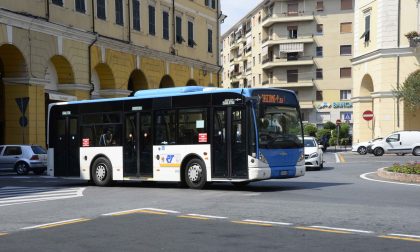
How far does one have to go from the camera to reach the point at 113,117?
19.6 metres

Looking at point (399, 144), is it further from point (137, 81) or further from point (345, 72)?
point (345, 72)

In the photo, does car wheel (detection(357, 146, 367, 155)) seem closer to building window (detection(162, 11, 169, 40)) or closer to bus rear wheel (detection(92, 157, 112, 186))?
building window (detection(162, 11, 169, 40))

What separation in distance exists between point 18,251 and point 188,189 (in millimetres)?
9557

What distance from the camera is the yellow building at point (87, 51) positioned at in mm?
29906

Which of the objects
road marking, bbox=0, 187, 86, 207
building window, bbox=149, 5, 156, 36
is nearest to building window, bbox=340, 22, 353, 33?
building window, bbox=149, 5, 156, 36

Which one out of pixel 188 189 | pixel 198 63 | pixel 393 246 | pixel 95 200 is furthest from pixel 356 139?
Result: pixel 393 246

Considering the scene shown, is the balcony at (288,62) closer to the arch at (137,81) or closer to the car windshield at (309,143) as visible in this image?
the arch at (137,81)

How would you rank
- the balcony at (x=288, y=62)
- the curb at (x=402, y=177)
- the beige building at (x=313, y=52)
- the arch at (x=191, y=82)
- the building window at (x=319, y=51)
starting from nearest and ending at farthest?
the curb at (x=402, y=177), the arch at (x=191, y=82), the beige building at (x=313, y=52), the building window at (x=319, y=51), the balcony at (x=288, y=62)

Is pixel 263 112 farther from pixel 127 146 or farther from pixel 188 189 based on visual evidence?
pixel 127 146

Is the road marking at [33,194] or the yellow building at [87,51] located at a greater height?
the yellow building at [87,51]

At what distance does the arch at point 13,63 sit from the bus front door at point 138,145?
12.7 m

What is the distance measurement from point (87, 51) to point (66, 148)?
591 inches

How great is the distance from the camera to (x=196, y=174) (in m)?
17.5

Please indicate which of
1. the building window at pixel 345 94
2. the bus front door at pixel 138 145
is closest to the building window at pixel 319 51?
the building window at pixel 345 94
